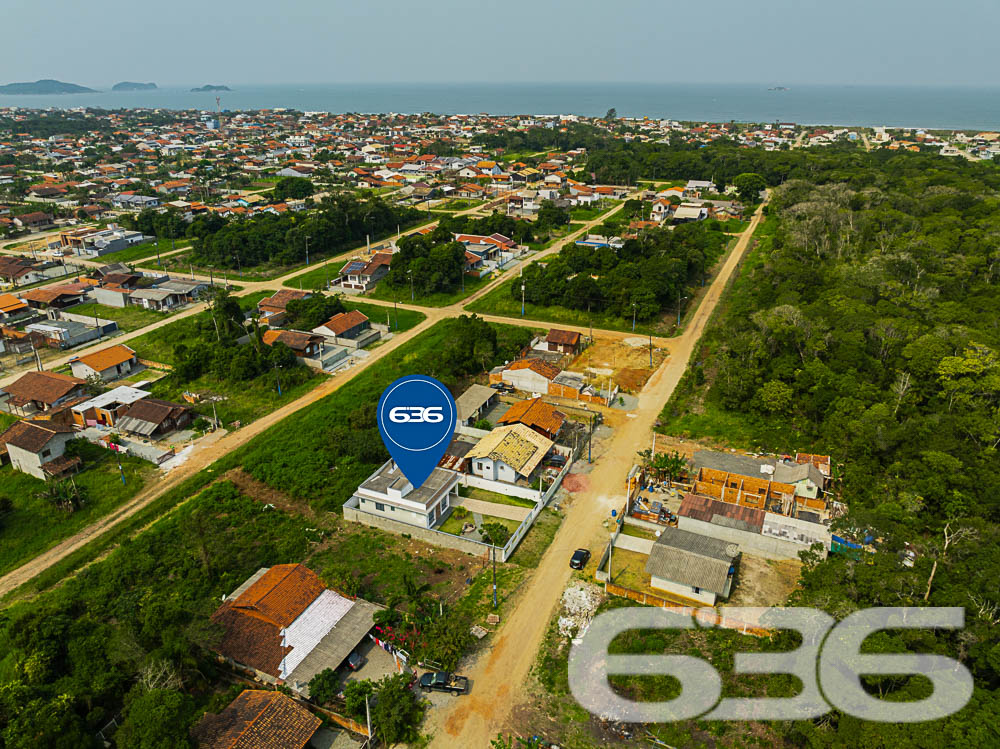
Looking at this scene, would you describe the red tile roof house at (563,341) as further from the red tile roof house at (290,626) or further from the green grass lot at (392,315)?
the red tile roof house at (290,626)

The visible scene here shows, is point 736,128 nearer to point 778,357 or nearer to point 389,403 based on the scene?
point 778,357

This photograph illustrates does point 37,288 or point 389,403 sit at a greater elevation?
point 389,403

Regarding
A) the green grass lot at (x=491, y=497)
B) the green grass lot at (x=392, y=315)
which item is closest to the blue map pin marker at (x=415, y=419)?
the green grass lot at (x=491, y=497)

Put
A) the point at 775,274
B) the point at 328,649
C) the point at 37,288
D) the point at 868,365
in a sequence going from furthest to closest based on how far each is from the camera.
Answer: the point at 37,288 < the point at 775,274 < the point at 868,365 < the point at 328,649

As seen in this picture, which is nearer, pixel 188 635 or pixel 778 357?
pixel 188 635

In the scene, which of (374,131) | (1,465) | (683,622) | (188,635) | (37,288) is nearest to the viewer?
(188,635)

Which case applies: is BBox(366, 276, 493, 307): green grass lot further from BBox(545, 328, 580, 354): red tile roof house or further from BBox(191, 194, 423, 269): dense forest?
BBox(191, 194, 423, 269): dense forest

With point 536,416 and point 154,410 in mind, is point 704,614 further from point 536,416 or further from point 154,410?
point 154,410

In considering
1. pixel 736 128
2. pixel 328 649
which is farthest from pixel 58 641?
pixel 736 128

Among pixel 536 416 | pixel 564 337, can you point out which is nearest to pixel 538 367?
pixel 564 337
